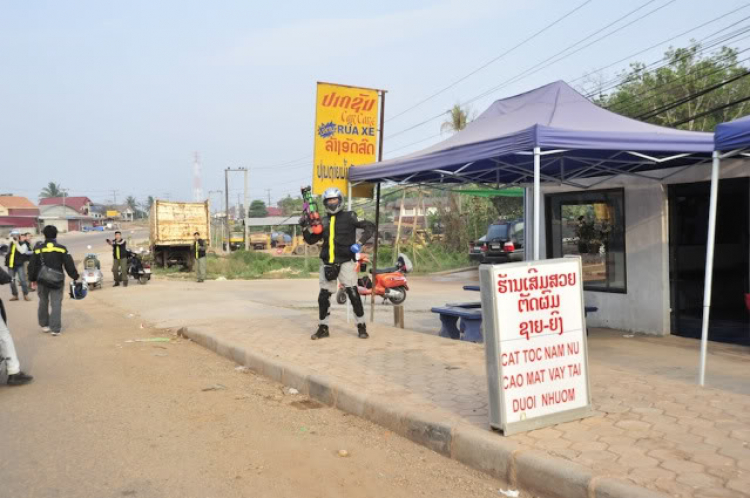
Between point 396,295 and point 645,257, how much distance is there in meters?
6.08

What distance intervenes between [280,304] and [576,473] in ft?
36.9

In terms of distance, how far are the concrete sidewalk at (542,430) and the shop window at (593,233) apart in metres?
1.16

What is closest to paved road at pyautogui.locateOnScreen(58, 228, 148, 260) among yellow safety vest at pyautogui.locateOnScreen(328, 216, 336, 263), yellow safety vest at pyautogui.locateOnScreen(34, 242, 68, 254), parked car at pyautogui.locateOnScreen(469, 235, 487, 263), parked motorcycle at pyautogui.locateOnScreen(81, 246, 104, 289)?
parked motorcycle at pyautogui.locateOnScreen(81, 246, 104, 289)

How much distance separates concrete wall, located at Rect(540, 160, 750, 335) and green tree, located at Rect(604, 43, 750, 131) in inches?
721

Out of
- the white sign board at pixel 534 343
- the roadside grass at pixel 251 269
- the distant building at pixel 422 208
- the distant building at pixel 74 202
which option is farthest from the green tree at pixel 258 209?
the white sign board at pixel 534 343

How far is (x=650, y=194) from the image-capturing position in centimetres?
905

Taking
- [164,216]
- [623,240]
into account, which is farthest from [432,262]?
[623,240]

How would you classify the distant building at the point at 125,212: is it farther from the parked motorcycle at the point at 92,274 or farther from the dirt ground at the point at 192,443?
the dirt ground at the point at 192,443

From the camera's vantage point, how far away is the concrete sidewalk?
145 inches

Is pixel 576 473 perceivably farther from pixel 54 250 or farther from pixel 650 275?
pixel 54 250

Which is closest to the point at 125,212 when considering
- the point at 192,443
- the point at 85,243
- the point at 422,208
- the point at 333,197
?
the point at 85,243

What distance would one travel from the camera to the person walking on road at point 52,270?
9758 mm

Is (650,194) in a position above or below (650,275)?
above

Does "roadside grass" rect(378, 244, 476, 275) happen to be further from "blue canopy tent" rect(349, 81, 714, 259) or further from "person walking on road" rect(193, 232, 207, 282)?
"blue canopy tent" rect(349, 81, 714, 259)
